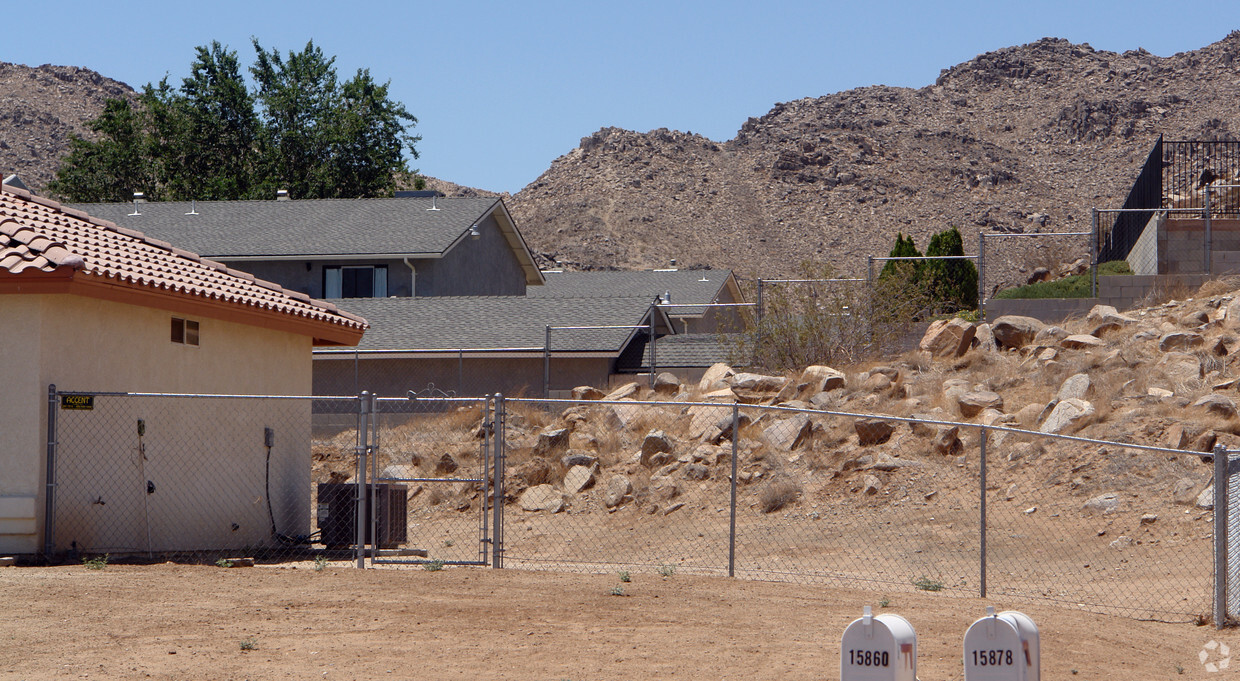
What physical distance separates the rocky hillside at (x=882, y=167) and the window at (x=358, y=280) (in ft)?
134

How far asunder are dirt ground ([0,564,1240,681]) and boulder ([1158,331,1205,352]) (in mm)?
10532

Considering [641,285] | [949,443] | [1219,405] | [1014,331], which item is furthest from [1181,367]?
[641,285]

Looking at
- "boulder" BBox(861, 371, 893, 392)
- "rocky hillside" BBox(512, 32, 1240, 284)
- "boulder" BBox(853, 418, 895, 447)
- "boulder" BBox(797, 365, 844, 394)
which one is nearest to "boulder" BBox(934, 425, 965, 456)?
"boulder" BBox(853, 418, 895, 447)

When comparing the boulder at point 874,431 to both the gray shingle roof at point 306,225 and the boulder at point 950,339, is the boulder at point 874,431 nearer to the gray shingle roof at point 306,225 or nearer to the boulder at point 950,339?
the boulder at point 950,339

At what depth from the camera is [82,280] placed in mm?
12555

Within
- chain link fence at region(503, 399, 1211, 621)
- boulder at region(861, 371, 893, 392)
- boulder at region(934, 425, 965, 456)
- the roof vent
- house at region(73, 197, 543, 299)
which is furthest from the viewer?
house at region(73, 197, 543, 299)

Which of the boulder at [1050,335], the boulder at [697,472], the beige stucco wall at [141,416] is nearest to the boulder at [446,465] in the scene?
the boulder at [697,472]

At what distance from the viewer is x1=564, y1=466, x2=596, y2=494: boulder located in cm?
2023

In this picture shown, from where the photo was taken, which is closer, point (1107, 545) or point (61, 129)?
point (1107, 545)

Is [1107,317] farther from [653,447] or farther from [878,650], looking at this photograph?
[878,650]

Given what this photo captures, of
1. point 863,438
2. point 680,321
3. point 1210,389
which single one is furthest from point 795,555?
point 680,321

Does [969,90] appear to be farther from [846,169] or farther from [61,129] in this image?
[61,129]

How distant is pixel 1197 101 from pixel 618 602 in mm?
91081

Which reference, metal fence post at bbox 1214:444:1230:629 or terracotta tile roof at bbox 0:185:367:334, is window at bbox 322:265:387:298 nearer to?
terracotta tile roof at bbox 0:185:367:334
